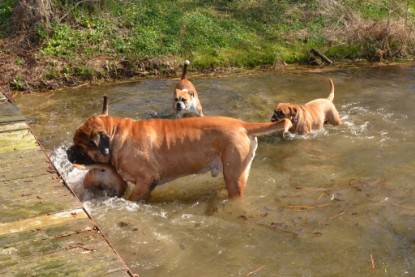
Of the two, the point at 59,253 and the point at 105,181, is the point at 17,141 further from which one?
the point at 59,253

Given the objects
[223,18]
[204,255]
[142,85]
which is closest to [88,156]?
[204,255]

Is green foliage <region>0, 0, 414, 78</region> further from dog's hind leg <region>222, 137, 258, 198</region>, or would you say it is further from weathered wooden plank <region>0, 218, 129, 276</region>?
weathered wooden plank <region>0, 218, 129, 276</region>

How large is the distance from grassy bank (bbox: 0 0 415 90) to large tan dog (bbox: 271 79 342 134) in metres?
3.95

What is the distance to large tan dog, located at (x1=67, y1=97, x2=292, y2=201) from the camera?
589 centimetres

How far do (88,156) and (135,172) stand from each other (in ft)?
1.81

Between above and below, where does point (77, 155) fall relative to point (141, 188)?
above

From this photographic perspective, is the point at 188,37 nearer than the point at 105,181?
No

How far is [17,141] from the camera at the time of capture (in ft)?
20.0

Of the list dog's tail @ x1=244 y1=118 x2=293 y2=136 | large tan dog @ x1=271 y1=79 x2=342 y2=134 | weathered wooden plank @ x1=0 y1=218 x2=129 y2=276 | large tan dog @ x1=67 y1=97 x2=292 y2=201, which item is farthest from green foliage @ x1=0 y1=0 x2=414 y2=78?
weathered wooden plank @ x1=0 y1=218 x2=129 y2=276

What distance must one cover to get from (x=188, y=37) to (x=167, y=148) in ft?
25.7

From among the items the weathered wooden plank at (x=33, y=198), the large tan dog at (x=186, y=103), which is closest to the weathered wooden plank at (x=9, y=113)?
the weathered wooden plank at (x=33, y=198)

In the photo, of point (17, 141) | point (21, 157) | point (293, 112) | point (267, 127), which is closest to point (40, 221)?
point (21, 157)

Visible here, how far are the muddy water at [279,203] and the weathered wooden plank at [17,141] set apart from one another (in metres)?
0.81

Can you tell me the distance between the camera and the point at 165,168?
6.07 metres
